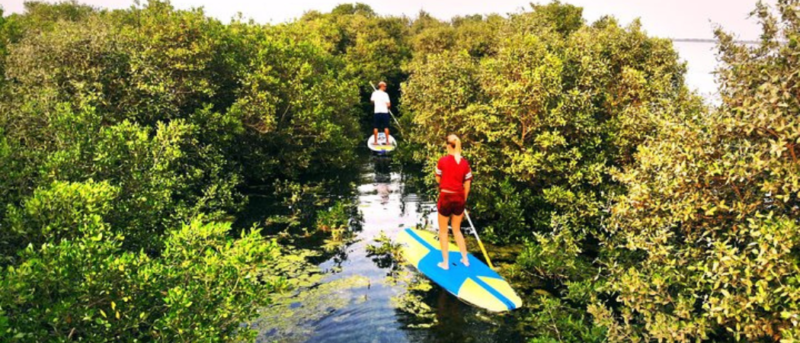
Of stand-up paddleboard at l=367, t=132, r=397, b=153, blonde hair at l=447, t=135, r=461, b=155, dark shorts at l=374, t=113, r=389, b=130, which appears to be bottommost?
stand-up paddleboard at l=367, t=132, r=397, b=153

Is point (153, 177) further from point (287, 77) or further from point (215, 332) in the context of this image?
point (287, 77)

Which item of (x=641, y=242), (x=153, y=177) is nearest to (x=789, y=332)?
(x=641, y=242)

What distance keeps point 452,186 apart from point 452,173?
0.28 meters

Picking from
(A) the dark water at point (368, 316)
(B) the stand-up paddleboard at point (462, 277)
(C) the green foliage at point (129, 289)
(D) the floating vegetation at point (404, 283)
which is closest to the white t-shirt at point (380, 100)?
(D) the floating vegetation at point (404, 283)

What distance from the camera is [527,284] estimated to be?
35.7 feet

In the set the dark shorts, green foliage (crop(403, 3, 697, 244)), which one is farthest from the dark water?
the dark shorts

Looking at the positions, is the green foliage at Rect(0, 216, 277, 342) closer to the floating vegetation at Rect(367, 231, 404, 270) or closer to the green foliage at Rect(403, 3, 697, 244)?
the floating vegetation at Rect(367, 231, 404, 270)

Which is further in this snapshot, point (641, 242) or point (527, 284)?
point (527, 284)

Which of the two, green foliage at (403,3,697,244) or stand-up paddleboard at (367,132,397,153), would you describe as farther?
stand-up paddleboard at (367,132,397,153)

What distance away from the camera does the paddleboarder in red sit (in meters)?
10.1

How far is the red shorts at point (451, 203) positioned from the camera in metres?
10.3

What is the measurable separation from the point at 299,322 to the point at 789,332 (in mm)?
→ 7204

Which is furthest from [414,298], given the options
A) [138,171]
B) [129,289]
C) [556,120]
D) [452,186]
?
[556,120]

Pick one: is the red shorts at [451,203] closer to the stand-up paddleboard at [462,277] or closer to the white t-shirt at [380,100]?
the stand-up paddleboard at [462,277]
